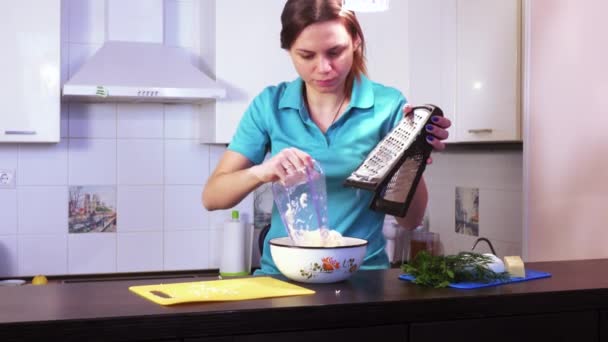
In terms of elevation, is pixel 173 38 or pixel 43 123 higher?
pixel 173 38

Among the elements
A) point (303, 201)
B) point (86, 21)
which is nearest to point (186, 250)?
point (86, 21)

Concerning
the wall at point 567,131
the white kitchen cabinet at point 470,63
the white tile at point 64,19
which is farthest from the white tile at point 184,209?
the wall at point 567,131

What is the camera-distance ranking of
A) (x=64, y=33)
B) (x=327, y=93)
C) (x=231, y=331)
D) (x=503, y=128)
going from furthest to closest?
1. (x=64, y=33)
2. (x=503, y=128)
3. (x=327, y=93)
4. (x=231, y=331)

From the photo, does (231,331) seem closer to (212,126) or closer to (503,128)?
(503,128)

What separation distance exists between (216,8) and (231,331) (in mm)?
2183

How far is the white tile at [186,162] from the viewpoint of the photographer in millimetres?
3555

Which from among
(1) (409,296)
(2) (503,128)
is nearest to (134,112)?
(2) (503,128)

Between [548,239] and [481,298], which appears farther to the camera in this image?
[548,239]

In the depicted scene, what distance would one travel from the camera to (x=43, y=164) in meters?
3.38

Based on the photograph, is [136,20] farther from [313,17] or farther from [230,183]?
[230,183]

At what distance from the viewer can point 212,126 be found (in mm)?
3273

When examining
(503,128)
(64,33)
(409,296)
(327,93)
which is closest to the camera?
(409,296)

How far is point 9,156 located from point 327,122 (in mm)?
1924

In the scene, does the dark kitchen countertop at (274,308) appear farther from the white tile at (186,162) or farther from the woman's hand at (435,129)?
the white tile at (186,162)
